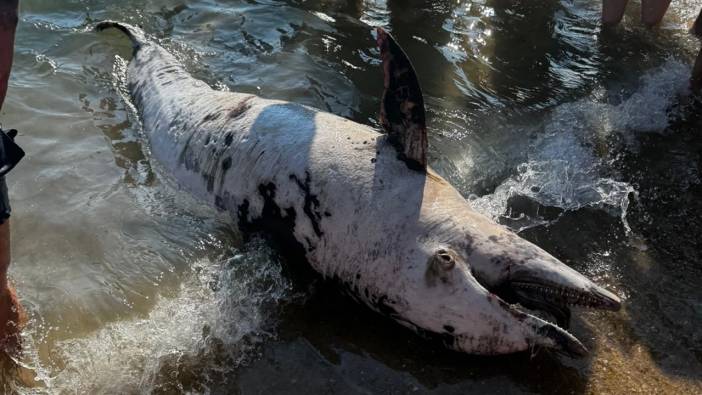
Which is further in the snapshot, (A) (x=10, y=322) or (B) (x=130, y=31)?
(B) (x=130, y=31)

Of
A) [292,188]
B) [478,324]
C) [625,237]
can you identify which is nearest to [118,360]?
[292,188]

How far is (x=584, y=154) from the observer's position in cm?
472

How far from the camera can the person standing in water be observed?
251 cm

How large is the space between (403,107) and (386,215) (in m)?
0.66

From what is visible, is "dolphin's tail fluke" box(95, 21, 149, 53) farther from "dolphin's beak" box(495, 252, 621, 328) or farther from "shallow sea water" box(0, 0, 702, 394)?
"dolphin's beak" box(495, 252, 621, 328)

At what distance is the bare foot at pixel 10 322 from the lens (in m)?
3.14

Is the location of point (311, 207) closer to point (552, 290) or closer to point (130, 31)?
point (552, 290)

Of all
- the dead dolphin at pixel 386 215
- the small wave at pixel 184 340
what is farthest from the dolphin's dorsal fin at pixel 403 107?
the small wave at pixel 184 340

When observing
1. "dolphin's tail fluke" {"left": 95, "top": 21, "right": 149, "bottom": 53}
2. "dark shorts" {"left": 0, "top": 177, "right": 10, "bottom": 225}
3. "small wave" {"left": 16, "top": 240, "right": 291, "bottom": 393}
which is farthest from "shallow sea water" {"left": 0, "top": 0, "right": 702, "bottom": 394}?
"dark shorts" {"left": 0, "top": 177, "right": 10, "bottom": 225}

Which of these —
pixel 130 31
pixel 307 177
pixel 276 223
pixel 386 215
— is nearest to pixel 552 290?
pixel 386 215

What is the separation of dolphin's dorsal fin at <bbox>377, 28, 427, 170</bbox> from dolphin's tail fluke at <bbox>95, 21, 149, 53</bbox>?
11.0 feet

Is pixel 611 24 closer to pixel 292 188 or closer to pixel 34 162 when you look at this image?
pixel 292 188

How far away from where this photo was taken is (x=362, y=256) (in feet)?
10.7

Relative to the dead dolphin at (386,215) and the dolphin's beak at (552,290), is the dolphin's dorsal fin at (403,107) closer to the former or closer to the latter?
the dead dolphin at (386,215)
